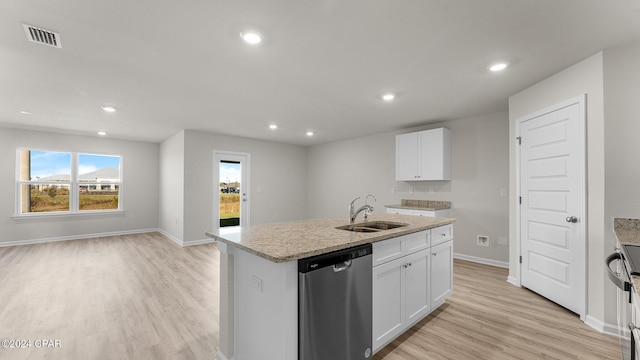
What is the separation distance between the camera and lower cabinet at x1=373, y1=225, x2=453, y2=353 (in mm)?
1997

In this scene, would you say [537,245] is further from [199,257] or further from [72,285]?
[72,285]

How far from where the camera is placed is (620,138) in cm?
227

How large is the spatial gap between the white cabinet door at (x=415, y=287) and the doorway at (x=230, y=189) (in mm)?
4543

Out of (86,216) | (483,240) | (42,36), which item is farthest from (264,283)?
(86,216)

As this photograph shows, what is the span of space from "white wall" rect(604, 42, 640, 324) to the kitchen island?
5.93ft

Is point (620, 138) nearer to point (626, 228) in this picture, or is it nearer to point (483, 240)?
point (626, 228)

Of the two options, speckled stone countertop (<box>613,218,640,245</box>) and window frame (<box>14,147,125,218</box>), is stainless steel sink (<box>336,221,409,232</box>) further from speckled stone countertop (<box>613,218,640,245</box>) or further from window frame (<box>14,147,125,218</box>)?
window frame (<box>14,147,125,218</box>)

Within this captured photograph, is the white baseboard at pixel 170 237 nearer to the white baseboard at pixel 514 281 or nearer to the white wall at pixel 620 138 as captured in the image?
the white baseboard at pixel 514 281

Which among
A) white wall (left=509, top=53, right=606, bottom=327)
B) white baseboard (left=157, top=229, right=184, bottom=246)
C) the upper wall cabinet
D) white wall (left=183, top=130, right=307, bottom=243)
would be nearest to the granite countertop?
white wall (left=509, top=53, right=606, bottom=327)

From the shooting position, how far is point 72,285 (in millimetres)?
3359

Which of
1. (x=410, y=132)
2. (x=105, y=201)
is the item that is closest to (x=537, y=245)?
(x=410, y=132)

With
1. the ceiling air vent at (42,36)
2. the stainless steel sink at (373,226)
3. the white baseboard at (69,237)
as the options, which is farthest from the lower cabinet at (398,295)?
the white baseboard at (69,237)

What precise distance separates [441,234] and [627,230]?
4.53 feet

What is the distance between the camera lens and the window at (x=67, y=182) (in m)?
5.69
